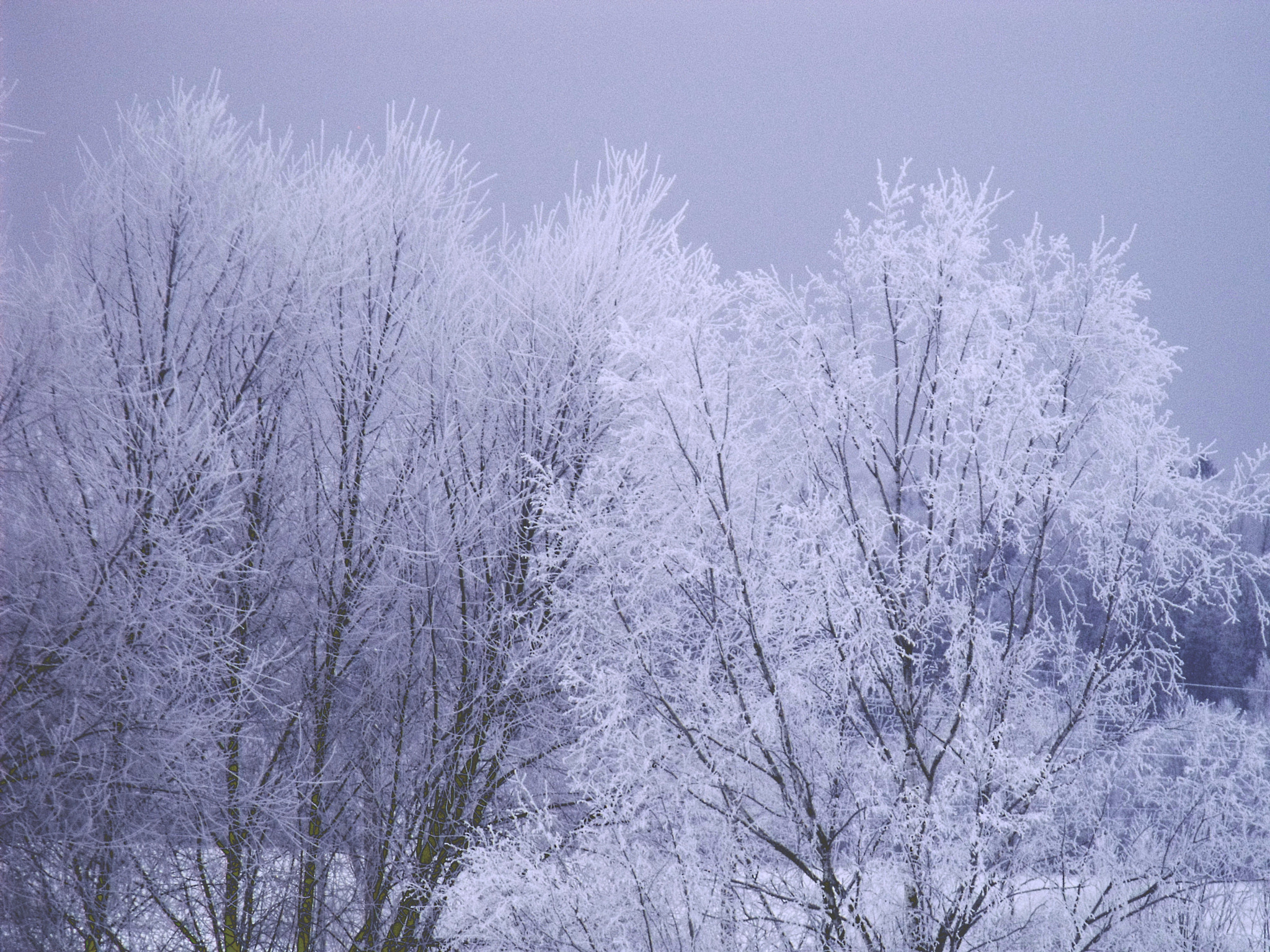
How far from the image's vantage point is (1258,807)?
6055 millimetres

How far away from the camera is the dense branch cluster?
559 cm

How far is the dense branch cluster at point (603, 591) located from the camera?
5.59 meters

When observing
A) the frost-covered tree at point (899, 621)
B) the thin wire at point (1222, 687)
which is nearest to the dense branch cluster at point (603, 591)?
the frost-covered tree at point (899, 621)

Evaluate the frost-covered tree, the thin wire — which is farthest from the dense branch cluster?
the thin wire

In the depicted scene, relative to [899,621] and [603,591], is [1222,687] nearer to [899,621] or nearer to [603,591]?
[899,621]

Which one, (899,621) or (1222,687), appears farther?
(1222,687)

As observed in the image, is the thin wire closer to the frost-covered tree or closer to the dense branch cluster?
the dense branch cluster

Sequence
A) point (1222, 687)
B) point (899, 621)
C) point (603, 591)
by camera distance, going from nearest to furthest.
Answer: point (899, 621) < point (603, 591) < point (1222, 687)

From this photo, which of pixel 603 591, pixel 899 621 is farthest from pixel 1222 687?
pixel 603 591

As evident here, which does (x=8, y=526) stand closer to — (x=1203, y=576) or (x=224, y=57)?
(x=1203, y=576)

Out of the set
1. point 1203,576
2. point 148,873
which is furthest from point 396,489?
point 1203,576

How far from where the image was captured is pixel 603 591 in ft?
20.5

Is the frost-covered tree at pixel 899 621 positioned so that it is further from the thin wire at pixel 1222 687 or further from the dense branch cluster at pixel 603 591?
the thin wire at pixel 1222 687

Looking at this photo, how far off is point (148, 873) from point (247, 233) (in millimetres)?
5406
